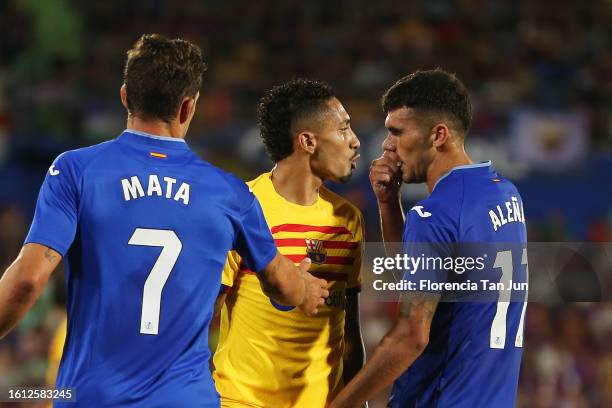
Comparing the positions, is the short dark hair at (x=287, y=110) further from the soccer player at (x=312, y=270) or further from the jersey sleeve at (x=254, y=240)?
the jersey sleeve at (x=254, y=240)

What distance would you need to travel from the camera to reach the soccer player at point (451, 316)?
389cm

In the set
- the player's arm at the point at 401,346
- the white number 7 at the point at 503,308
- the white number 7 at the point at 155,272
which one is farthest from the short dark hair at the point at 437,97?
→ the white number 7 at the point at 155,272

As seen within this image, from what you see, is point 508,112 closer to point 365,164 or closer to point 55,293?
point 365,164

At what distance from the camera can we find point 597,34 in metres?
13.7

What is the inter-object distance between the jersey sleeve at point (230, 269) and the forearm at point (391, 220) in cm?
83

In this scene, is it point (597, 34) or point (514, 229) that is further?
point (597, 34)

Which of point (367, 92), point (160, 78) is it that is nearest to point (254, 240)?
point (160, 78)

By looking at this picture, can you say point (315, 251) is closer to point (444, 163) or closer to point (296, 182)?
point (296, 182)

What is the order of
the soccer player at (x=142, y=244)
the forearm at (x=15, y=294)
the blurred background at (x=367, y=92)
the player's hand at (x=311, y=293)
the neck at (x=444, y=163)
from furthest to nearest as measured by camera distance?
1. the blurred background at (x=367, y=92)
2. the neck at (x=444, y=163)
3. the player's hand at (x=311, y=293)
4. the soccer player at (x=142, y=244)
5. the forearm at (x=15, y=294)

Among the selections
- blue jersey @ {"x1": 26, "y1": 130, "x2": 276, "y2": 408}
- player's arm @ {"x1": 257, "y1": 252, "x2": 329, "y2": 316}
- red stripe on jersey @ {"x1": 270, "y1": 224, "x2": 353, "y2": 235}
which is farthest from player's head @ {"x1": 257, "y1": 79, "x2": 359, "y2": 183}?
blue jersey @ {"x1": 26, "y1": 130, "x2": 276, "y2": 408}

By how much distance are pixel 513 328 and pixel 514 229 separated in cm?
42

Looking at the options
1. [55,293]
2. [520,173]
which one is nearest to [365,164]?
[520,173]

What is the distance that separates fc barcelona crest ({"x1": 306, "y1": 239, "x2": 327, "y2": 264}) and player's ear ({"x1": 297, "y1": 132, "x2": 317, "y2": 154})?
450 millimetres

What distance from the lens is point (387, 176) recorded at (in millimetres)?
4621
